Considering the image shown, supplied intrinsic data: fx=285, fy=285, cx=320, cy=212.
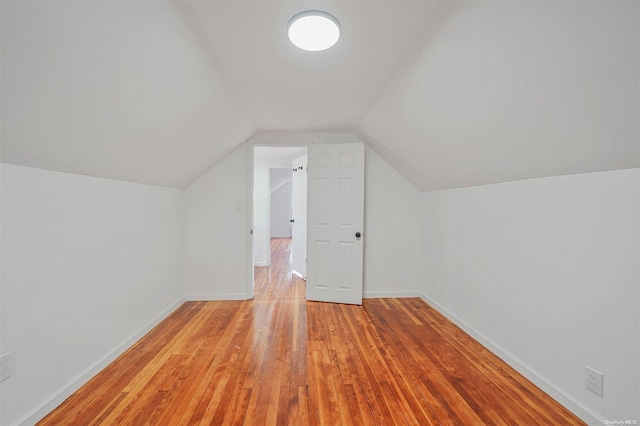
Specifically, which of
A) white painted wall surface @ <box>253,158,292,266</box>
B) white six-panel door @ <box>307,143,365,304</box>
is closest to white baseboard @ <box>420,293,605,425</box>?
white six-panel door @ <box>307,143,365,304</box>

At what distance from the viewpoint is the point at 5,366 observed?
1438 mm

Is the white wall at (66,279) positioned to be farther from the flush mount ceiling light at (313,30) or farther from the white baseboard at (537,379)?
the white baseboard at (537,379)

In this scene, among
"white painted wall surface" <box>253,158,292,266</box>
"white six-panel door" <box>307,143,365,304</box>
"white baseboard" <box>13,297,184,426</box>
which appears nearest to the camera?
"white baseboard" <box>13,297,184,426</box>

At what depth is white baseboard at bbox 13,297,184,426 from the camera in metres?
1.58

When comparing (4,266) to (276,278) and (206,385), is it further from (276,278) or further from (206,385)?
(276,278)

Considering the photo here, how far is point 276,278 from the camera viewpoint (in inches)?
194

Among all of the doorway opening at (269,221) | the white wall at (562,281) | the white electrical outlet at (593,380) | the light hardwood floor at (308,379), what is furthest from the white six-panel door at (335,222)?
the white electrical outlet at (593,380)

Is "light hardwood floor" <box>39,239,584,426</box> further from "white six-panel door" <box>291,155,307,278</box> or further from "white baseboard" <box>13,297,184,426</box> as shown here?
"white six-panel door" <box>291,155,307,278</box>

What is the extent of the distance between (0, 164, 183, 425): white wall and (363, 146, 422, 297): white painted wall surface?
2632mm

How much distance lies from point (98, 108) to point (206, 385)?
1.86 metres

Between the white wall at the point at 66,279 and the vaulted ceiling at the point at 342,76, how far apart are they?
Result: 0.59 feet

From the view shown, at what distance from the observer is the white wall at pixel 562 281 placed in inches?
58.6

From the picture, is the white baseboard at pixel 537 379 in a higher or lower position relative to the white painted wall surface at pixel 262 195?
lower

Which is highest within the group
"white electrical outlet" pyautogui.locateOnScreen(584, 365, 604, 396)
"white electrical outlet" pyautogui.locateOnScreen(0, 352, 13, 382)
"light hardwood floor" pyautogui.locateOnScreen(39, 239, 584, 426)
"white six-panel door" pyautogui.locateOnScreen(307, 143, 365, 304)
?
"white six-panel door" pyautogui.locateOnScreen(307, 143, 365, 304)
